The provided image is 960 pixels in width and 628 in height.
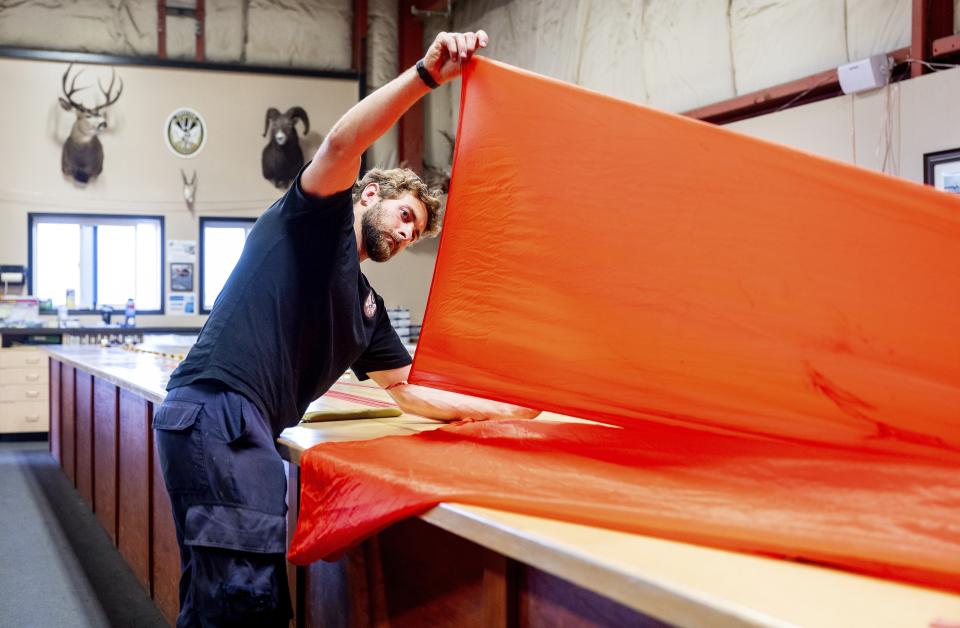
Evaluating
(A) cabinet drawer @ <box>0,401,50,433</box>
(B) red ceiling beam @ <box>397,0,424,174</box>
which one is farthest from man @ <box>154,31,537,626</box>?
(B) red ceiling beam @ <box>397,0,424,174</box>

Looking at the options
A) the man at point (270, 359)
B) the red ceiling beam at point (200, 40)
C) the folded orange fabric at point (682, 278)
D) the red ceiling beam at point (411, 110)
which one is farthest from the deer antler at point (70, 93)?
the folded orange fabric at point (682, 278)

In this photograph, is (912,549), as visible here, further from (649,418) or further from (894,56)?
(894,56)

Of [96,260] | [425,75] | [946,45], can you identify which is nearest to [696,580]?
[425,75]

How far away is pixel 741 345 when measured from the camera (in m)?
1.48

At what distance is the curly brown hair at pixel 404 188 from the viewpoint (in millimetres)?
1862

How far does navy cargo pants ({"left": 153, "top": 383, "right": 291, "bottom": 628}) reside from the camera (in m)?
1.49

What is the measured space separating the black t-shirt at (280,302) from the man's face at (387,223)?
0.11 meters

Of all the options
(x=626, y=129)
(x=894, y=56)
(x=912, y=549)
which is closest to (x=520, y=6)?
(x=894, y=56)

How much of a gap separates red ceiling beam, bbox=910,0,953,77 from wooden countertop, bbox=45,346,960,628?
3.93m

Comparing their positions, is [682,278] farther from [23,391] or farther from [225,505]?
[23,391]

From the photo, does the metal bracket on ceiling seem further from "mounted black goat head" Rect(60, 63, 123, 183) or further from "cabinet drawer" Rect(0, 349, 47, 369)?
"cabinet drawer" Rect(0, 349, 47, 369)

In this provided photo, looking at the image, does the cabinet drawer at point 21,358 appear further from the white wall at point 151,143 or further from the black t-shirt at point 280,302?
the black t-shirt at point 280,302

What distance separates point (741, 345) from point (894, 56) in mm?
3490

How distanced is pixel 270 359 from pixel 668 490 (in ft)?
2.76
